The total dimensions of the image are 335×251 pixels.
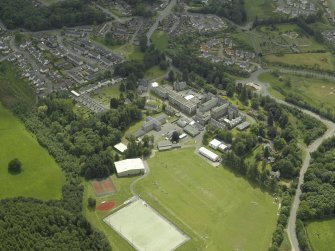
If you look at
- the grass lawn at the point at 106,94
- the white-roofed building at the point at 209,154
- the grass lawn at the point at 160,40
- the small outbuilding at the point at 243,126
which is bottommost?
the white-roofed building at the point at 209,154

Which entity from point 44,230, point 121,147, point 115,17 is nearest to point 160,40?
point 115,17

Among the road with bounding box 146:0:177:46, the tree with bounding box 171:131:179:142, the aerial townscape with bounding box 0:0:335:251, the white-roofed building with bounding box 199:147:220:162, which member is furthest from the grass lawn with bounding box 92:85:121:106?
the road with bounding box 146:0:177:46

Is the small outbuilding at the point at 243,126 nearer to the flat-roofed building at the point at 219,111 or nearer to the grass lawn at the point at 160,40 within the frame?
the flat-roofed building at the point at 219,111

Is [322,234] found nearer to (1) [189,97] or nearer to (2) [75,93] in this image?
(1) [189,97]

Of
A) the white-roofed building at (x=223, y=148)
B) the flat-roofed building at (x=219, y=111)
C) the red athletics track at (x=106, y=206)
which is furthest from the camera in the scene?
the flat-roofed building at (x=219, y=111)

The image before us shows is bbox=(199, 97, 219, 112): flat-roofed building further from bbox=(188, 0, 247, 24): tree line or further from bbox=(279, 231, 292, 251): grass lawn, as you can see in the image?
bbox=(188, 0, 247, 24): tree line

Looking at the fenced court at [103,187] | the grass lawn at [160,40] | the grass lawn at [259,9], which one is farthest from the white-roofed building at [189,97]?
the grass lawn at [259,9]
